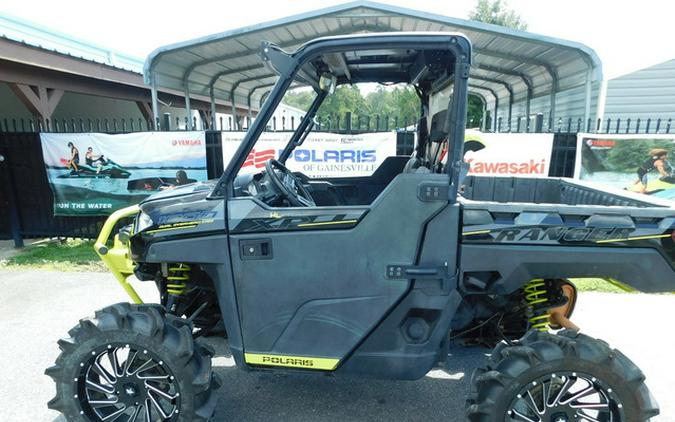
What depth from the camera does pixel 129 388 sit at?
7.79ft

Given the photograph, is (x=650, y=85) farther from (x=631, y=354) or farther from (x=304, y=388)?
(x=304, y=388)

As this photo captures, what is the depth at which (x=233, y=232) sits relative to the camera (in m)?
2.31

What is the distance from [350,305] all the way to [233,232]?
2.62 feet

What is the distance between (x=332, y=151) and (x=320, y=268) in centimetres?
459

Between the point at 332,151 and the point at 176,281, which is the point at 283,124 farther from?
the point at 176,281

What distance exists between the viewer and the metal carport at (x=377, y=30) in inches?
292

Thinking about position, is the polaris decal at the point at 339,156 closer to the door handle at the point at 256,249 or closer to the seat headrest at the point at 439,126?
the seat headrest at the point at 439,126

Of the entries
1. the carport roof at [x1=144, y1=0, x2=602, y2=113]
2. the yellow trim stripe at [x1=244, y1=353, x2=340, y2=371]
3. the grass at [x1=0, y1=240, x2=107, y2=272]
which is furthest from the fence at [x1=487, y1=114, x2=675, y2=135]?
the grass at [x1=0, y1=240, x2=107, y2=272]

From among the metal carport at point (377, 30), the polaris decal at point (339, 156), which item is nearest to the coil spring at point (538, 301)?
the polaris decal at point (339, 156)

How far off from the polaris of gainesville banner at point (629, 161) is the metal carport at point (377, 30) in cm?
173

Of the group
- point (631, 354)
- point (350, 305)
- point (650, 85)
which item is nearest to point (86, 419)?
point (350, 305)

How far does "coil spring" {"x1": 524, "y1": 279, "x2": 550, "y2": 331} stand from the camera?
2.78 metres

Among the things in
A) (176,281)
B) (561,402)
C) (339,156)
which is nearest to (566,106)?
(339,156)

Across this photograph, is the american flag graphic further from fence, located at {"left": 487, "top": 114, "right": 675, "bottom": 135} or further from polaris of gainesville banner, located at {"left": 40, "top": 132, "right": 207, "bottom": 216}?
fence, located at {"left": 487, "top": 114, "right": 675, "bottom": 135}
